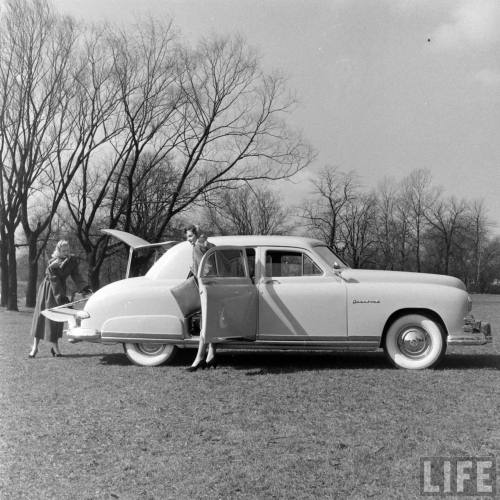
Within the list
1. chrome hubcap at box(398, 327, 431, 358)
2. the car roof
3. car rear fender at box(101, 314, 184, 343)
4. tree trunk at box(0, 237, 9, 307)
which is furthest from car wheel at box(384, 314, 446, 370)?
tree trunk at box(0, 237, 9, 307)

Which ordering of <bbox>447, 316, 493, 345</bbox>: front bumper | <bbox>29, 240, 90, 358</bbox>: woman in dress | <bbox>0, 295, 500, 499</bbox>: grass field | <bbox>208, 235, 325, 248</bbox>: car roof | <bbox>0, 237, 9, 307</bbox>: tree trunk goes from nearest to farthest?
<bbox>0, 295, 500, 499</bbox>: grass field, <bbox>447, 316, 493, 345</bbox>: front bumper, <bbox>208, 235, 325, 248</bbox>: car roof, <bbox>29, 240, 90, 358</bbox>: woman in dress, <bbox>0, 237, 9, 307</bbox>: tree trunk

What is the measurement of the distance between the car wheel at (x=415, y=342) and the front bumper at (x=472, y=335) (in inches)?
6.8

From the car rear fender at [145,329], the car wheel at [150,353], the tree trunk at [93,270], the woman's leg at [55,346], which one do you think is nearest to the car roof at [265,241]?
the car rear fender at [145,329]

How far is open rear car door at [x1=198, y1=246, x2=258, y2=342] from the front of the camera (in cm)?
756

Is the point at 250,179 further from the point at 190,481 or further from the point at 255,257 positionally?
the point at 190,481

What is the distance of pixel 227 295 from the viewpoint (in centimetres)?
764

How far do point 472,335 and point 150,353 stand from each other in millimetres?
4201

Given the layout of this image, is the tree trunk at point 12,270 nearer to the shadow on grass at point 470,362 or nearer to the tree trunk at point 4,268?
the tree trunk at point 4,268

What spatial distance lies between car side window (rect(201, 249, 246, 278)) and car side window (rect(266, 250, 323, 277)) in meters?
0.36

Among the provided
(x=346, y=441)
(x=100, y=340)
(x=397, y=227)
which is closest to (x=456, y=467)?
(x=346, y=441)

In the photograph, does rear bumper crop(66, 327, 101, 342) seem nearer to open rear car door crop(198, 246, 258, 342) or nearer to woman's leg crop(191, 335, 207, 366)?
woman's leg crop(191, 335, 207, 366)

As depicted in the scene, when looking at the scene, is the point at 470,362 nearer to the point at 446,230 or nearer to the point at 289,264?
the point at 289,264

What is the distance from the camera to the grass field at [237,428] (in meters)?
3.62

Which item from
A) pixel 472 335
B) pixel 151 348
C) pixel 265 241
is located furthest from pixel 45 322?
pixel 472 335
